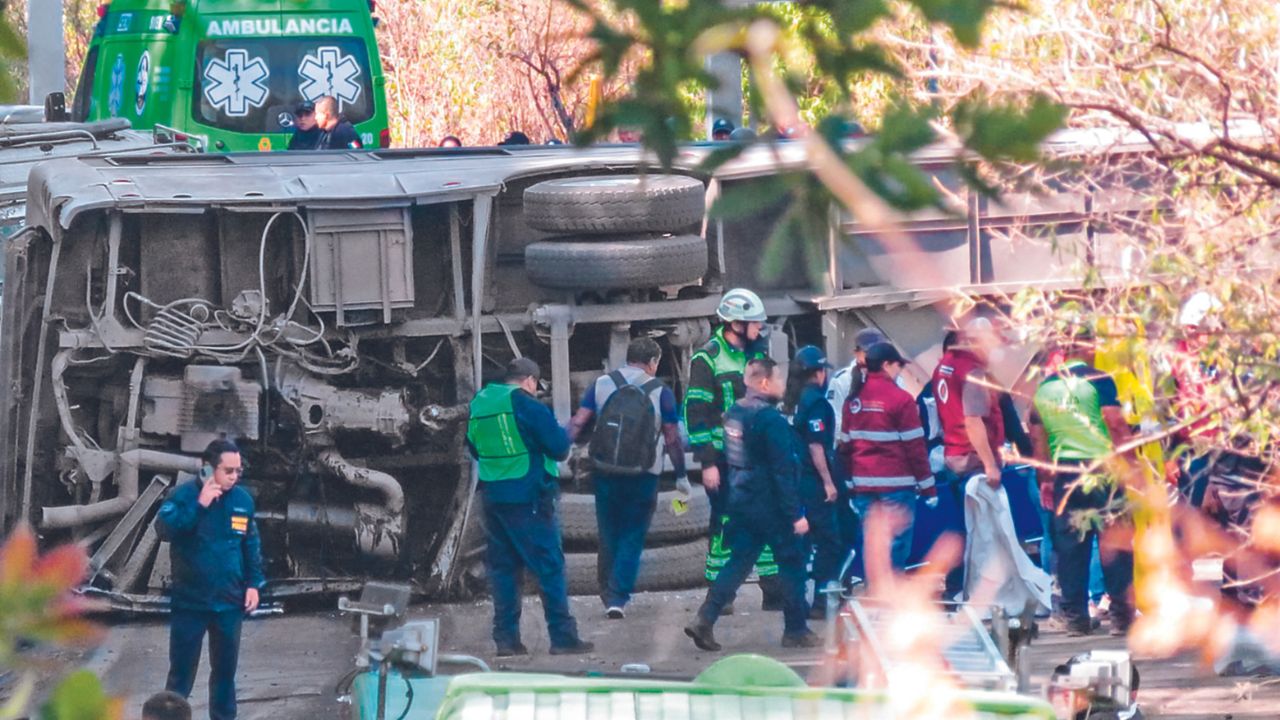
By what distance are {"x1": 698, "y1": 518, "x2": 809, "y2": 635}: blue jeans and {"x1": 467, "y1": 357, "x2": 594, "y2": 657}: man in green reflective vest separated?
719mm

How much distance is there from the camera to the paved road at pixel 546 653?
762 centimetres

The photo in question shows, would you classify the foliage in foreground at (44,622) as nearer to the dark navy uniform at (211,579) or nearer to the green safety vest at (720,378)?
the dark navy uniform at (211,579)

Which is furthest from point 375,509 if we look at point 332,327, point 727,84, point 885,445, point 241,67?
point 727,84

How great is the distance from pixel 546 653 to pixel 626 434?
113 centimetres

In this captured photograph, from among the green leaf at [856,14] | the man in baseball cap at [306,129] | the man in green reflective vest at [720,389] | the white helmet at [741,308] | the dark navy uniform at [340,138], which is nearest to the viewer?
the green leaf at [856,14]

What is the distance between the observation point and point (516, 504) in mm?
8484

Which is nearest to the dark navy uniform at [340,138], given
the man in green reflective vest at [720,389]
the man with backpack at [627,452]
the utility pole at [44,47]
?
the utility pole at [44,47]

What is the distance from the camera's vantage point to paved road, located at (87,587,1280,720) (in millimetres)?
7621

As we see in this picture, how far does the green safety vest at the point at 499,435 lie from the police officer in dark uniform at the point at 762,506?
1.04 meters

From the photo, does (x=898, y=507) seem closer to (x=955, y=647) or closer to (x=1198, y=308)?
(x=955, y=647)

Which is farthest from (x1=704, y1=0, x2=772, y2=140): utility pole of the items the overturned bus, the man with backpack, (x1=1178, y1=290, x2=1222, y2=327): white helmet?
the man with backpack

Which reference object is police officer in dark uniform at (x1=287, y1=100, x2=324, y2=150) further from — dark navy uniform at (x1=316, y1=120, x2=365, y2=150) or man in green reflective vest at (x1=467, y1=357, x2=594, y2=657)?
man in green reflective vest at (x1=467, y1=357, x2=594, y2=657)

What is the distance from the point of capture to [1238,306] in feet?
16.6

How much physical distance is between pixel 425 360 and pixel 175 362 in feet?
4.21
